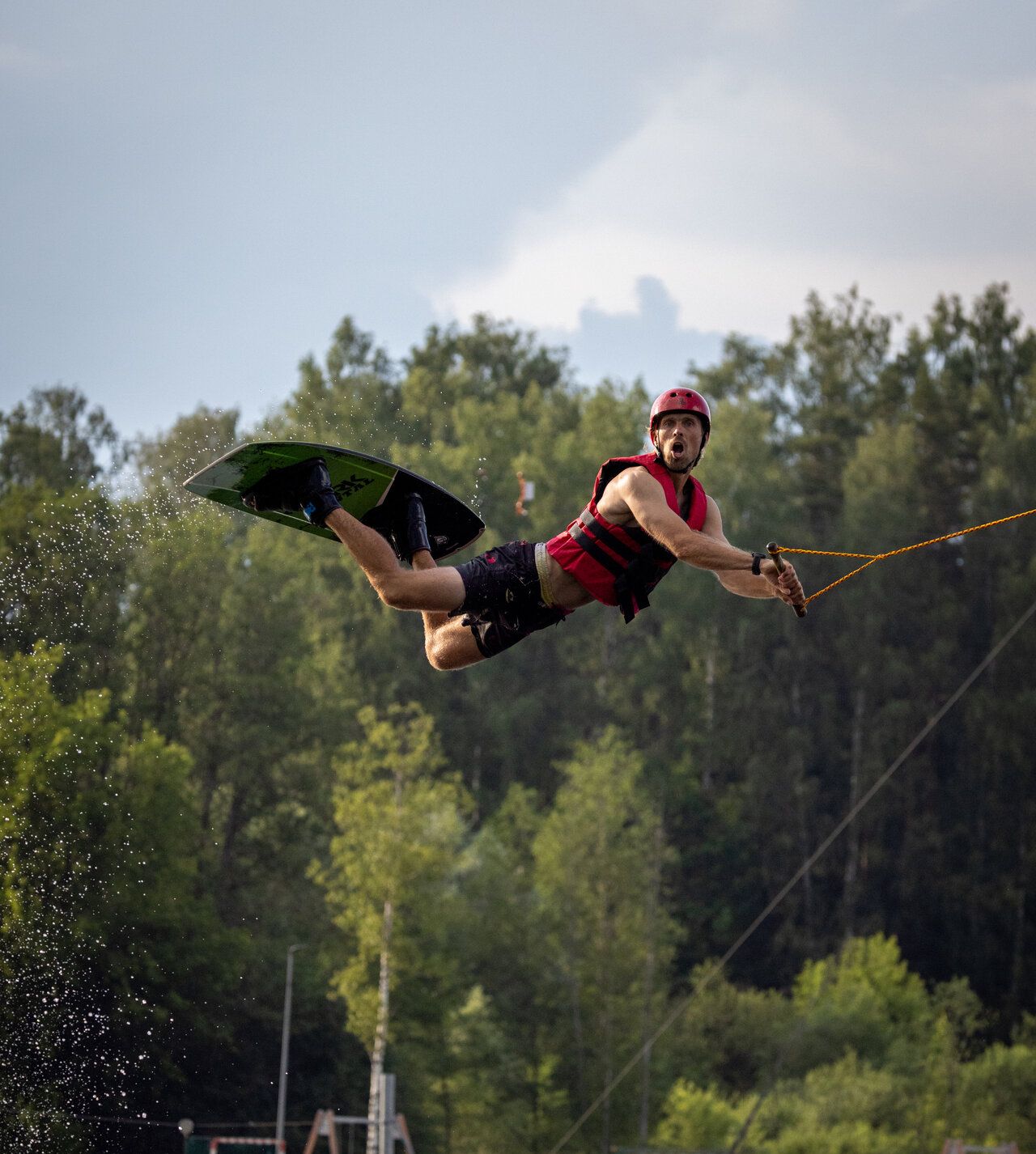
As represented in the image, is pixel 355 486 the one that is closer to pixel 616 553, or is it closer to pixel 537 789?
pixel 616 553

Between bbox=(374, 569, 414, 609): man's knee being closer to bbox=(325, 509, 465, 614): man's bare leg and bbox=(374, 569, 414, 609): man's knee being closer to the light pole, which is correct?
bbox=(325, 509, 465, 614): man's bare leg

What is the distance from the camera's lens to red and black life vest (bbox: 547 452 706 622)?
24.0 ft

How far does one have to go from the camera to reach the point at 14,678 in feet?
67.1

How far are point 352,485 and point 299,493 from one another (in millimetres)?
312

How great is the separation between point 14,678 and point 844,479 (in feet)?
102

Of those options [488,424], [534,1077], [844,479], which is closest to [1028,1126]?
[534,1077]

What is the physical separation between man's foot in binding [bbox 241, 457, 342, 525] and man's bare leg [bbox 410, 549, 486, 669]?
52 centimetres

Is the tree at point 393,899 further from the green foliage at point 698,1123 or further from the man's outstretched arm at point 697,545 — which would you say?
→ the man's outstretched arm at point 697,545

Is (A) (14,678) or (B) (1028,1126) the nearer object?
(A) (14,678)

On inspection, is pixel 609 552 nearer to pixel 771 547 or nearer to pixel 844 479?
pixel 771 547

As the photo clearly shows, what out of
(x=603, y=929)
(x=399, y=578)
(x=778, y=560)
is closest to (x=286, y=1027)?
(x=603, y=929)

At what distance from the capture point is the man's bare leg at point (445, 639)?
785 centimetres

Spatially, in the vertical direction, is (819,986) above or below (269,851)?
below

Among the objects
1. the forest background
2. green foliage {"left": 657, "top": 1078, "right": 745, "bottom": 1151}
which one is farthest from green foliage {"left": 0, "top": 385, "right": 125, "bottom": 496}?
green foliage {"left": 657, "top": 1078, "right": 745, "bottom": 1151}
